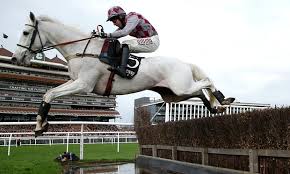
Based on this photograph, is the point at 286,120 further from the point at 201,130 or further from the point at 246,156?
the point at 201,130

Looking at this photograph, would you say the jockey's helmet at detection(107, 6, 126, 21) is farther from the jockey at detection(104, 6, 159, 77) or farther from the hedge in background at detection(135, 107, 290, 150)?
the hedge in background at detection(135, 107, 290, 150)

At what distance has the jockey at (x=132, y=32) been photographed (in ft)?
15.9

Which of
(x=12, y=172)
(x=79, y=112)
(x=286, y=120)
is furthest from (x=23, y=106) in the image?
Result: (x=286, y=120)

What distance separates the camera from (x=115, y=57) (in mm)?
4879

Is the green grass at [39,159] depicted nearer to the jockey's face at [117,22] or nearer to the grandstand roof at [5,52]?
the jockey's face at [117,22]

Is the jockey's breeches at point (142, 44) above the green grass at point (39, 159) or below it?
above

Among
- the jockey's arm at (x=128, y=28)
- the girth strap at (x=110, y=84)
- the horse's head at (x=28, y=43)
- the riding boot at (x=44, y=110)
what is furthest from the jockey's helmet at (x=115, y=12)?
the riding boot at (x=44, y=110)

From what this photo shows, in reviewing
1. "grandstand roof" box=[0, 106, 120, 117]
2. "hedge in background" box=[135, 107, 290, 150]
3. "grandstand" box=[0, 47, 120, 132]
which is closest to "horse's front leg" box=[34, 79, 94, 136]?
"hedge in background" box=[135, 107, 290, 150]

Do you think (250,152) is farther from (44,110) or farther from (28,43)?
(28,43)

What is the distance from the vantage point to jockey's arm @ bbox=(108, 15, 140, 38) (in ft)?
15.8

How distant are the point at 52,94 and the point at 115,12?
4.30 ft

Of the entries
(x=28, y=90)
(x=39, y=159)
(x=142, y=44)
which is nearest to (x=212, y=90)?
(x=142, y=44)

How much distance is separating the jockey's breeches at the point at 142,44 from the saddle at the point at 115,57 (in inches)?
5.4

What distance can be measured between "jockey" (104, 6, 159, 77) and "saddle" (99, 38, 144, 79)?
0.06 m
